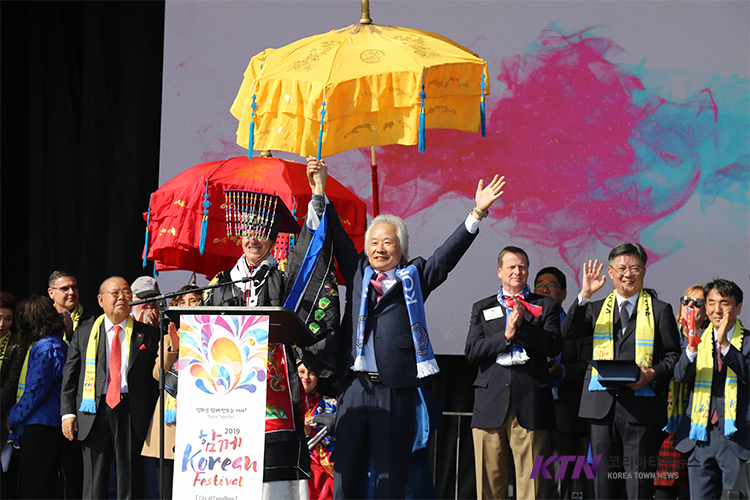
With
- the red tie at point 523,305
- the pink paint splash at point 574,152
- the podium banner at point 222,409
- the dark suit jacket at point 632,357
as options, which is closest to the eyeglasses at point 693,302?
the dark suit jacket at point 632,357

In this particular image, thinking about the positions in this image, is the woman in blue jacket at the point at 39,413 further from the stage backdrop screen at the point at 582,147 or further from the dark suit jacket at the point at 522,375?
the dark suit jacket at the point at 522,375

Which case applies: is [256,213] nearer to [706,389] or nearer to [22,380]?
[22,380]

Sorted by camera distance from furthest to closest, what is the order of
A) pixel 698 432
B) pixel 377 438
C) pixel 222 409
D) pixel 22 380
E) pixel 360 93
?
1. pixel 22 380
2. pixel 698 432
3. pixel 360 93
4. pixel 377 438
5. pixel 222 409

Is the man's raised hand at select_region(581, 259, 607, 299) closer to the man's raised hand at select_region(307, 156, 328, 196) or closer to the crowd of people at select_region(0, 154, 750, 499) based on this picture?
the crowd of people at select_region(0, 154, 750, 499)

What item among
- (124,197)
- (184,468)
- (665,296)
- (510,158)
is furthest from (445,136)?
(184,468)

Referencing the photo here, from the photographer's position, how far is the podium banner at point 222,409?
289 centimetres

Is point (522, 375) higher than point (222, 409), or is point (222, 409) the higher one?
point (522, 375)

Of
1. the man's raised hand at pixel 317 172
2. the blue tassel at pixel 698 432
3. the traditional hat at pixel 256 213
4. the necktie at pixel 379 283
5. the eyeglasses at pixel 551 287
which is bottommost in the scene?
the blue tassel at pixel 698 432

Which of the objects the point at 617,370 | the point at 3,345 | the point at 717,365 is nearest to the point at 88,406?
the point at 3,345

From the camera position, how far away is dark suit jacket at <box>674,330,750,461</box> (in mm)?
3936

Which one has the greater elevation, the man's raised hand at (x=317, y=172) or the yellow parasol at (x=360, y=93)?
the yellow parasol at (x=360, y=93)

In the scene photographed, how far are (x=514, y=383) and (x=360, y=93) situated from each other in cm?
168

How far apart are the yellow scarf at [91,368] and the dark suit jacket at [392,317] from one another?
1732mm

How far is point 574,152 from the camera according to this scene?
5.72m
